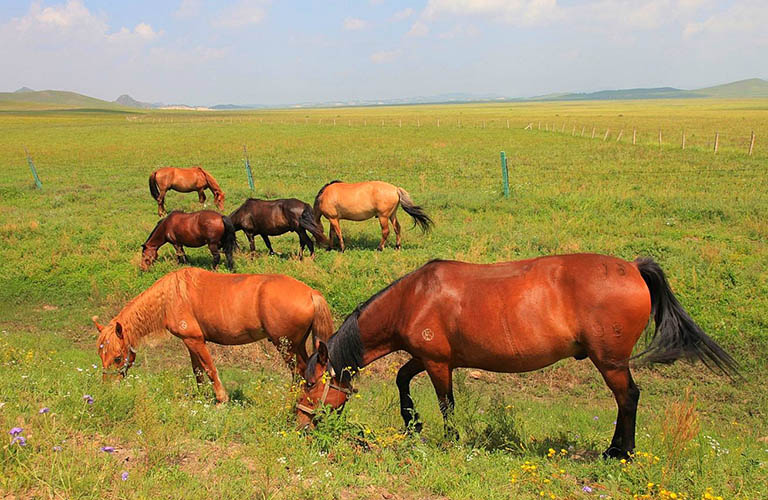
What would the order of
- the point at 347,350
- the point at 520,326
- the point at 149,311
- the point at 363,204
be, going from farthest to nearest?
1. the point at 363,204
2. the point at 149,311
3. the point at 347,350
4. the point at 520,326

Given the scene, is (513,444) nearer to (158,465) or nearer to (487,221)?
(158,465)

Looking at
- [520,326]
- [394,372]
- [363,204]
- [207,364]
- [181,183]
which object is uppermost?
[520,326]

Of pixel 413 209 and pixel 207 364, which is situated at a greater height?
pixel 413 209

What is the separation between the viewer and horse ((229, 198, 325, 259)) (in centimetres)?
1213

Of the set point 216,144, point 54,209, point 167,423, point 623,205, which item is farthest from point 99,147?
point 167,423

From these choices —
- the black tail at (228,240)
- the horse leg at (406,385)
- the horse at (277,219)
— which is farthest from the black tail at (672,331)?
the black tail at (228,240)

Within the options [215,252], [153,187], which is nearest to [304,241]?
[215,252]

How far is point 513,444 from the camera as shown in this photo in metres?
4.73

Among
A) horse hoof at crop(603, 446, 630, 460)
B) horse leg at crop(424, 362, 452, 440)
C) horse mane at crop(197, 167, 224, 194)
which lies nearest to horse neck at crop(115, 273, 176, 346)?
horse leg at crop(424, 362, 452, 440)

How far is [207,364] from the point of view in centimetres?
648

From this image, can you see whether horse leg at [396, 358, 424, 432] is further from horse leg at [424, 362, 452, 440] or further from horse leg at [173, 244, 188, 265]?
horse leg at [173, 244, 188, 265]

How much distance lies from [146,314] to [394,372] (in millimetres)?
3240

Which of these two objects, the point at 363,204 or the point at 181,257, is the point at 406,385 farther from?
the point at 181,257

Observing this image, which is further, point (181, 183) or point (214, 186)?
point (181, 183)
